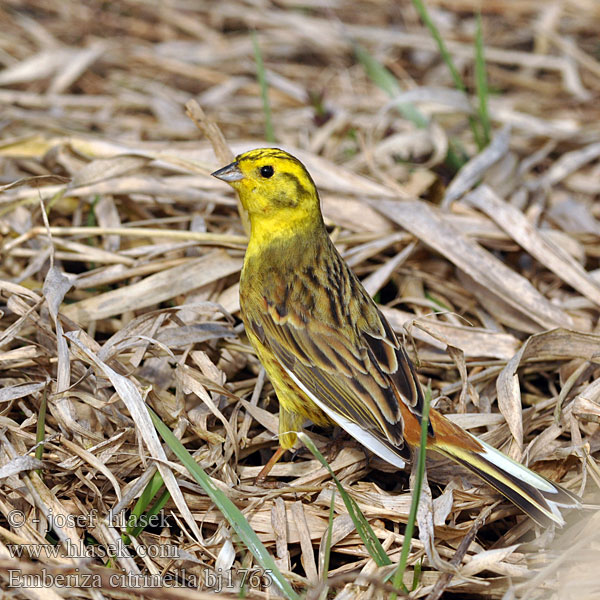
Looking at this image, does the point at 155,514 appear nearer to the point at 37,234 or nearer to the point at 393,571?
the point at 393,571

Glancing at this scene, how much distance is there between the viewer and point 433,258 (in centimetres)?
429

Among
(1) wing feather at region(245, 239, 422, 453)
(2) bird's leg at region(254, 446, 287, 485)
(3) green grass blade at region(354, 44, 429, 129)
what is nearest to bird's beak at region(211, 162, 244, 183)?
(1) wing feather at region(245, 239, 422, 453)

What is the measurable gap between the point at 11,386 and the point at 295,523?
3.84ft

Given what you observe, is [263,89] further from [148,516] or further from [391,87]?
[148,516]

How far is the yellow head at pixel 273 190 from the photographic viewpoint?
334 cm

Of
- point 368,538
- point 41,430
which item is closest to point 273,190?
point 41,430

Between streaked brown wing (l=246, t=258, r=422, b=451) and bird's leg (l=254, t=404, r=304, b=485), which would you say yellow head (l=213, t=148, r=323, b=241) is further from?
bird's leg (l=254, t=404, r=304, b=485)

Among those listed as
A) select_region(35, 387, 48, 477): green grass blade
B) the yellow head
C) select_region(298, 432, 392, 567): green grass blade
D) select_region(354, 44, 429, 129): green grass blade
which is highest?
select_region(354, 44, 429, 129): green grass blade

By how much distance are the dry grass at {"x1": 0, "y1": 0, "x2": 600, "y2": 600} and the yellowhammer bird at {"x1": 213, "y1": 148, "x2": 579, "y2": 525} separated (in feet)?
0.64

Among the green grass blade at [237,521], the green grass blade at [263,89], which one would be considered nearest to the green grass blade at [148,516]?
the green grass blade at [237,521]

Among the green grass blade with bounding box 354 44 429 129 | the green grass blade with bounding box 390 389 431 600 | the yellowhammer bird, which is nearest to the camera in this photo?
the green grass blade with bounding box 390 389 431 600

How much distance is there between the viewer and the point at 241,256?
3955 millimetres

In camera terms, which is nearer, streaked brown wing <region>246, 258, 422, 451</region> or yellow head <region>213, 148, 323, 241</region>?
streaked brown wing <region>246, 258, 422, 451</region>

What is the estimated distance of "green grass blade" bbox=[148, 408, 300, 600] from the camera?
8.34ft
